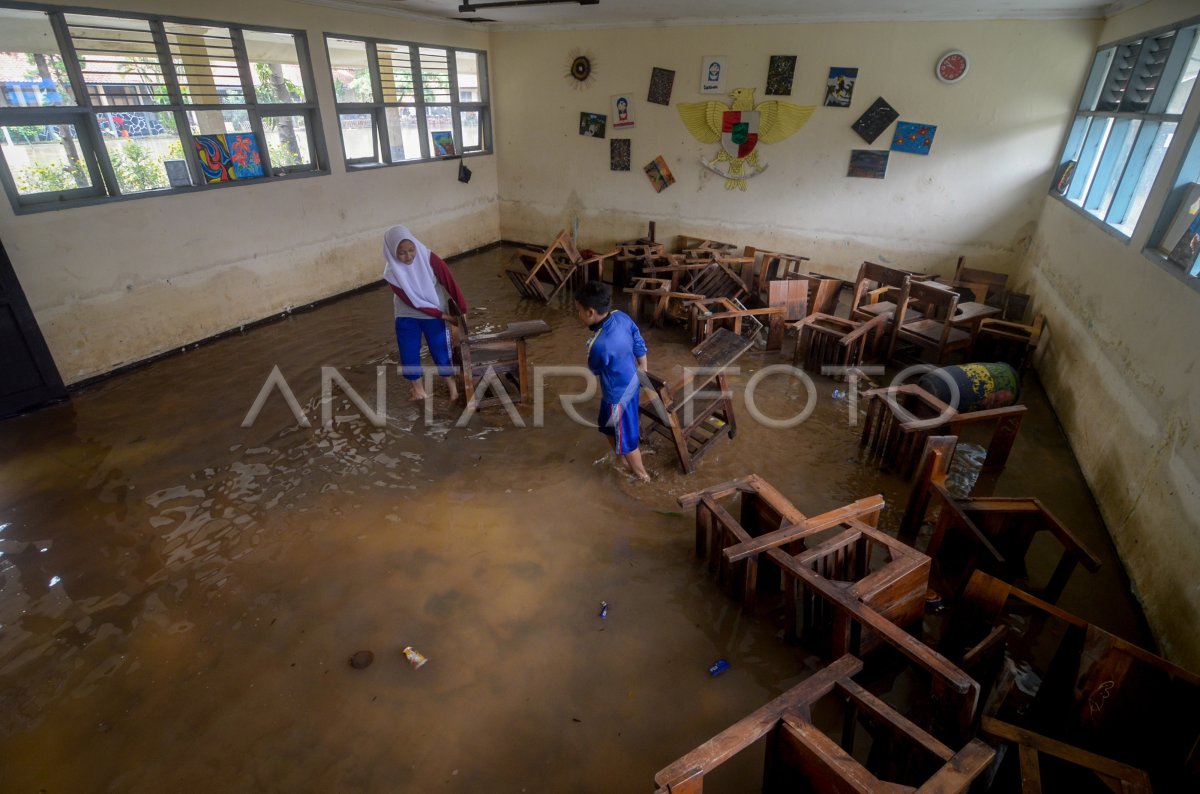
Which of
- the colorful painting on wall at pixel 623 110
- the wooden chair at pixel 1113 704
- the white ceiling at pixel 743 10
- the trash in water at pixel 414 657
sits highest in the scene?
the white ceiling at pixel 743 10

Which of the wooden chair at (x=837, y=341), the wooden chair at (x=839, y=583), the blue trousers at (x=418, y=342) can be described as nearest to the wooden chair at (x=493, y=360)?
the blue trousers at (x=418, y=342)

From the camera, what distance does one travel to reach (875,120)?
24.5 feet

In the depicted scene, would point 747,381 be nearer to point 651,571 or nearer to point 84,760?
point 651,571

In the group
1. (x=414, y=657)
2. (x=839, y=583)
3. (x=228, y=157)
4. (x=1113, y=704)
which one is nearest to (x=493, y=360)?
(x=414, y=657)

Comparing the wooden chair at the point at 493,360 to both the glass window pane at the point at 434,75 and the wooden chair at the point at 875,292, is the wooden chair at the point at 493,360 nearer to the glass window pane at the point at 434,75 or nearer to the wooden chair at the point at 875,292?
the wooden chair at the point at 875,292

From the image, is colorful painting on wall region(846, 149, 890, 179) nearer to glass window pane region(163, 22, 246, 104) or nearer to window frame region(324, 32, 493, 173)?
window frame region(324, 32, 493, 173)

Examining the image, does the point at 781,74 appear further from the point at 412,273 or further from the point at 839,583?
the point at 839,583

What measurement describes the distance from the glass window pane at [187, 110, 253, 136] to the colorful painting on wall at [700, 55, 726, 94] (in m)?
5.88

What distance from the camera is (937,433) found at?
4.13 m

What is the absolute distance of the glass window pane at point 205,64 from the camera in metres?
5.67

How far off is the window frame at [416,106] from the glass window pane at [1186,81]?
27.8 feet

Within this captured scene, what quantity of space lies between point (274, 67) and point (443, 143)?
2.86 m

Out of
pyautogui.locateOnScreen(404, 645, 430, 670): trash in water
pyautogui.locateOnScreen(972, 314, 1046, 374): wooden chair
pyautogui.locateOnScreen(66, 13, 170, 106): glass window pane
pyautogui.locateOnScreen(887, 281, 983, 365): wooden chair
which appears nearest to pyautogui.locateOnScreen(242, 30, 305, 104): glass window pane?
pyautogui.locateOnScreen(66, 13, 170, 106): glass window pane

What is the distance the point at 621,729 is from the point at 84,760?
7.76 feet
